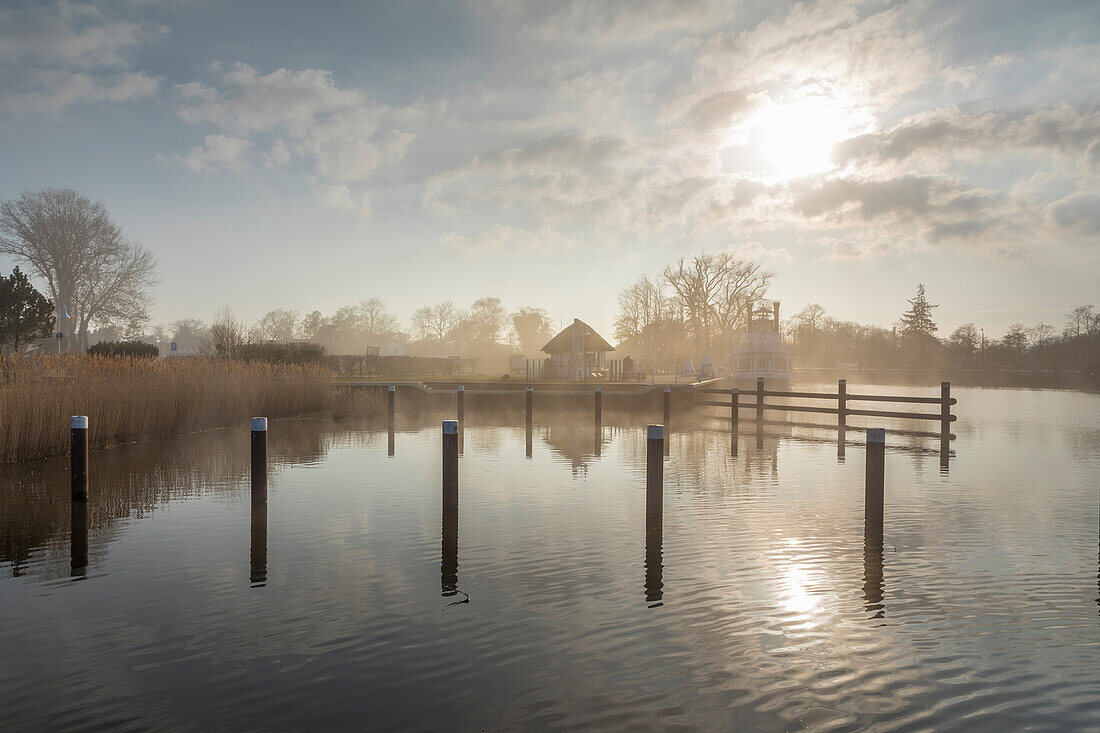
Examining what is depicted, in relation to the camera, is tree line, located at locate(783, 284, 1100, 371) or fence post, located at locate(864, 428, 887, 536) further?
tree line, located at locate(783, 284, 1100, 371)

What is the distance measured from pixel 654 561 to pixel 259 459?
17.7 feet

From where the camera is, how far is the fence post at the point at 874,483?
7781 mm

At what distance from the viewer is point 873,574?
6.86 metres

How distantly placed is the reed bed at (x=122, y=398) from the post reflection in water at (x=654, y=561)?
11.1 meters

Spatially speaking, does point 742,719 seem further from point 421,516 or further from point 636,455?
point 636,455

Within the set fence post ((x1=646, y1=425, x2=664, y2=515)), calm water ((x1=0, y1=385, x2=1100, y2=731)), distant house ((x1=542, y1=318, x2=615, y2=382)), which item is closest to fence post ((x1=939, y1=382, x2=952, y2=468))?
calm water ((x1=0, y1=385, x2=1100, y2=731))

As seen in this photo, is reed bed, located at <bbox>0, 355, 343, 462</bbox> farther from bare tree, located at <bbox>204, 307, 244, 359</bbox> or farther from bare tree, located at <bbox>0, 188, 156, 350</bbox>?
bare tree, located at <bbox>0, 188, 156, 350</bbox>

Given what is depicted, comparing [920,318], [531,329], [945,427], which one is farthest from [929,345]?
[945,427]

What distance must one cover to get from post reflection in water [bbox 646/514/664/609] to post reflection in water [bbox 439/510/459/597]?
173 centimetres

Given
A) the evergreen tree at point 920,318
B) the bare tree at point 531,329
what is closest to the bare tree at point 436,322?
the bare tree at point 531,329

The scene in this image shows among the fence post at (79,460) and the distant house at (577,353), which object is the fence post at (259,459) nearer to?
the fence post at (79,460)

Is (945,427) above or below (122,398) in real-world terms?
below

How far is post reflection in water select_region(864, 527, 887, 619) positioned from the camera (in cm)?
589

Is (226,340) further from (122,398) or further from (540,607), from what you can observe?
(540,607)
